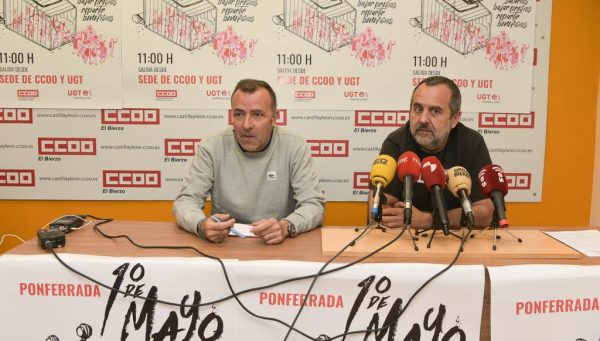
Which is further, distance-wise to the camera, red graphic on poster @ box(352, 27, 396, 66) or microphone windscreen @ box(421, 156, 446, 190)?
red graphic on poster @ box(352, 27, 396, 66)

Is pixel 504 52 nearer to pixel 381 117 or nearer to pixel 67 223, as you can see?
pixel 381 117

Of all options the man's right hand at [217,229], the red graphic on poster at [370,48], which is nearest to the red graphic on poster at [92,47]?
the red graphic on poster at [370,48]

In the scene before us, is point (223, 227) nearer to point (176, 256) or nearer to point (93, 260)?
point (176, 256)

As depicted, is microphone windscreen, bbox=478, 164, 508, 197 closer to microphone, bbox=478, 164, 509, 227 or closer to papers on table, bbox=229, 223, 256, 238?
microphone, bbox=478, 164, 509, 227

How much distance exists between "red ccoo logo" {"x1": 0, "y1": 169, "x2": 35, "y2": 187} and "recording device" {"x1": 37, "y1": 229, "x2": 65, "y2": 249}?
1770 mm

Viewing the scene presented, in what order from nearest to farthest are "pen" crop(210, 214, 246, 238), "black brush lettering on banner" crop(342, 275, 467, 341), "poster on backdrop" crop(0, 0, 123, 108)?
"black brush lettering on banner" crop(342, 275, 467, 341)
"pen" crop(210, 214, 246, 238)
"poster on backdrop" crop(0, 0, 123, 108)

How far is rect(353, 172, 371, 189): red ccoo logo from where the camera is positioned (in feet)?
10.4

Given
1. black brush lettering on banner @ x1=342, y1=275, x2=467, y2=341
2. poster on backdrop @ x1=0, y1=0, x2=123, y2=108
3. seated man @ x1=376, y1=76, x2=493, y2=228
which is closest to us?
black brush lettering on banner @ x1=342, y1=275, x2=467, y2=341

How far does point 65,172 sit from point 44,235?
1728 millimetres

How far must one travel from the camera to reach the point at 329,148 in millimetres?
3145

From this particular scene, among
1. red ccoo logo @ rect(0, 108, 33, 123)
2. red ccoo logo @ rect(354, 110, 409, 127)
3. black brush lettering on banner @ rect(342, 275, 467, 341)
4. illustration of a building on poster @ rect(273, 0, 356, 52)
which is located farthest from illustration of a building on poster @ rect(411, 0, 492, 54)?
red ccoo logo @ rect(0, 108, 33, 123)

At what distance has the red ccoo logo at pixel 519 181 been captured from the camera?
3195 millimetres

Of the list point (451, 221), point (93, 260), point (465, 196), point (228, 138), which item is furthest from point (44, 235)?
point (451, 221)

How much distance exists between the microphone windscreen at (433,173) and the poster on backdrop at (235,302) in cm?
30
